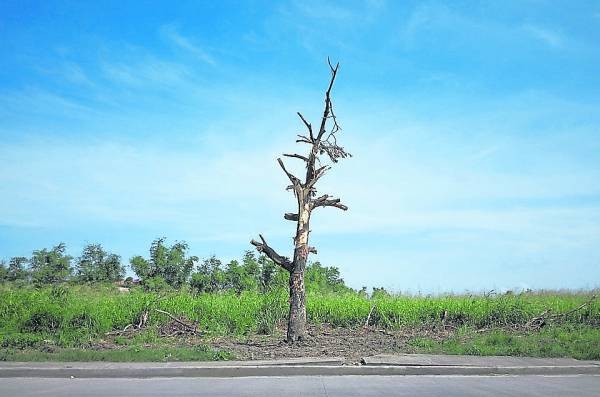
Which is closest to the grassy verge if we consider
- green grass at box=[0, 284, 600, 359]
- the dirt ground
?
green grass at box=[0, 284, 600, 359]

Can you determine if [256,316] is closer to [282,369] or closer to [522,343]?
[282,369]

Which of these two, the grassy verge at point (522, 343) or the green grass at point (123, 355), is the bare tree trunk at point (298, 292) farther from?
→ the grassy verge at point (522, 343)

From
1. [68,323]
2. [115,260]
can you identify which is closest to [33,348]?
[68,323]

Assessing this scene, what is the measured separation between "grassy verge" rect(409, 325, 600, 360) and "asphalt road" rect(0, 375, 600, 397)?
8.03 ft

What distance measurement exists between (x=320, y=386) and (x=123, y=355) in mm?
5563

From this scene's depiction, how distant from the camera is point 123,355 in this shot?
578 inches

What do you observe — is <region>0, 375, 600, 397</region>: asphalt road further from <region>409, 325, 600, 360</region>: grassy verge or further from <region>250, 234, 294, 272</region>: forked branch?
<region>250, 234, 294, 272</region>: forked branch

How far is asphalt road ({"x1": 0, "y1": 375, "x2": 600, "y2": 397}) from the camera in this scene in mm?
10836

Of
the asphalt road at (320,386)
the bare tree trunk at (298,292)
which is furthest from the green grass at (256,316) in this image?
the asphalt road at (320,386)

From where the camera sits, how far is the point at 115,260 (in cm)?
2902

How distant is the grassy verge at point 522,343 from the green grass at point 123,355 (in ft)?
17.6

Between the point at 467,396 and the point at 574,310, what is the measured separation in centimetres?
1108

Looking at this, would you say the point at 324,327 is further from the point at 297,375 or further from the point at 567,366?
the point at 567,366

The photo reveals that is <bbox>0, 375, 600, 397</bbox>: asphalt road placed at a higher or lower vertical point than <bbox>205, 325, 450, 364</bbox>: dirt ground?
lower
